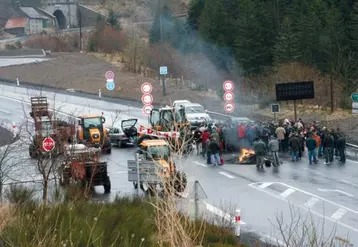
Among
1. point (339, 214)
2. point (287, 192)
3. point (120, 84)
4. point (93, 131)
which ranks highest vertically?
point (120, 84)

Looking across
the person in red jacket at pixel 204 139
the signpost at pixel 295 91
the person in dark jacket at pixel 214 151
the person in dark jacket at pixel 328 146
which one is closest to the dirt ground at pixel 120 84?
the signpost at pixel 295 91

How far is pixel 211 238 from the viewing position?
17.2 m

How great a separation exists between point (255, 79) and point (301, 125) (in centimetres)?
2477

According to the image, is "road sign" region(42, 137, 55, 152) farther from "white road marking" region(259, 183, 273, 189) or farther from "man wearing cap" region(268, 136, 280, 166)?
"man wearing cap" region(268, 136, 280, 166)

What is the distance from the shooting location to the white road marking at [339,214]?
77.3 ft

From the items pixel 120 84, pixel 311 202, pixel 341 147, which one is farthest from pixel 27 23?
pixel 311 202

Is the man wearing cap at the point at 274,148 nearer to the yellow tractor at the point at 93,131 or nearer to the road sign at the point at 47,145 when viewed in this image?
the yellow tractor at the point at 93,131

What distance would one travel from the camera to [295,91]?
140ft

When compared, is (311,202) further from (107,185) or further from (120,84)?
(120,84)

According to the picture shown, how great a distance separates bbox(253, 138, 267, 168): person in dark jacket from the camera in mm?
31891

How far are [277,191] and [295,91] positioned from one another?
51.6 ft

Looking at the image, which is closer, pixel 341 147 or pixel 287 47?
pixel 341 147

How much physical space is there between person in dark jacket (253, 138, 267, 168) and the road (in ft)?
1.11

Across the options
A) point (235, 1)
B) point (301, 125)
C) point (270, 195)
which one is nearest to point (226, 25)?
A: point (235, 1)
